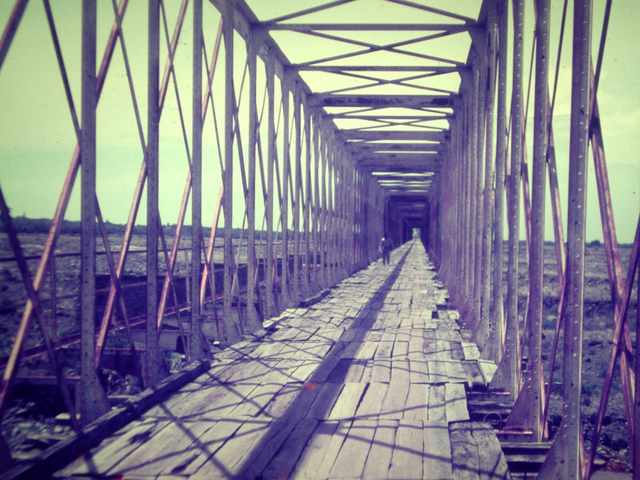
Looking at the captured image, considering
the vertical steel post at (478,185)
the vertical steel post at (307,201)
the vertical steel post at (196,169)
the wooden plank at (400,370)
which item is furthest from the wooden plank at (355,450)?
the vertical steel post at (307,201)

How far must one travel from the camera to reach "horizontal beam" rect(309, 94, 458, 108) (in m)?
13.9

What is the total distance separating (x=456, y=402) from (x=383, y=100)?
395 inches

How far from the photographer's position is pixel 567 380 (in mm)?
3666

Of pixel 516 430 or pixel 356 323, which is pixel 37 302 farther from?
pixel 356 323

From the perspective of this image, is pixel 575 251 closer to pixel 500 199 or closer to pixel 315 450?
pixel 315 450

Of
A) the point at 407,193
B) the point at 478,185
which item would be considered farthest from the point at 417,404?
the point at 407,193

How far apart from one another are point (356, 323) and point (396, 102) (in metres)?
6.20

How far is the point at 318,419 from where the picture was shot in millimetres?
5000

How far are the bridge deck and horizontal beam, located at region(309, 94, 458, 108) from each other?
7160mm

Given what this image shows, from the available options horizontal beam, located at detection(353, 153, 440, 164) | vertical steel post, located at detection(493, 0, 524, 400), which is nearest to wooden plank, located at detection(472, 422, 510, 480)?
vertical steel post, located at detection(493, 0, 524, 400)

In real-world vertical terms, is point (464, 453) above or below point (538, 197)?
below

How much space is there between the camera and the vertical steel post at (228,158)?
26.5 ft

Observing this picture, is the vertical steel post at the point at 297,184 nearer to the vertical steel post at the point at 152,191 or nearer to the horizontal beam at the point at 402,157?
the vertical steel post at the point at 152,191

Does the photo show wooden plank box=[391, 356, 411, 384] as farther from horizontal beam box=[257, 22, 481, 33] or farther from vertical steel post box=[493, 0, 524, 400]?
horizontal beam box=[257, 22, 481, 33]
